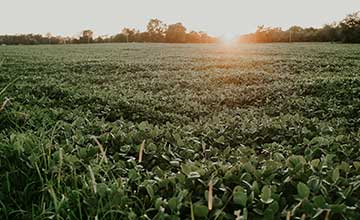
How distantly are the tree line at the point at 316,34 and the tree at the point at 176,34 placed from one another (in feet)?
22.0

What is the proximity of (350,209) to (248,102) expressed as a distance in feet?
15.3

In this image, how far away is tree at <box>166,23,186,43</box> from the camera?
47688 millimetres

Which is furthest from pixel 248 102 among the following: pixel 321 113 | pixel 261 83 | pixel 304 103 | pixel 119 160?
pixel 119 160

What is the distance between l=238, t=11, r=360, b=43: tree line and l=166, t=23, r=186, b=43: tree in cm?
670

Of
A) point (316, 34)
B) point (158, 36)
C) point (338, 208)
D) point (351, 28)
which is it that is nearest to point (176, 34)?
point (158, 36)

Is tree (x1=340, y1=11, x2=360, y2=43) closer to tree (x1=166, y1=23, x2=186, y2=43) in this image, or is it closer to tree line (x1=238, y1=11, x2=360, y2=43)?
tree line (x1=238, y1=11, x2=360, y2=43)

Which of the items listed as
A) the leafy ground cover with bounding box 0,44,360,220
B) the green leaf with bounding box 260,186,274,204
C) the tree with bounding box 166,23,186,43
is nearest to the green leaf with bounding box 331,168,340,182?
the leafy ground cover with bounding box 0,44,360,220

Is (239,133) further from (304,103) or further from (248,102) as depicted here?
(248,102)

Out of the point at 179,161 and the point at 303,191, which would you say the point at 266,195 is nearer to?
the point at 303,191

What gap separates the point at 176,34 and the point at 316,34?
14.3 meters

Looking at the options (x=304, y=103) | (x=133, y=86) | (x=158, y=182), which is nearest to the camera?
(x=158, y=182)

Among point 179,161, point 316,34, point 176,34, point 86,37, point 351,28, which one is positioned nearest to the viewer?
point 179,161

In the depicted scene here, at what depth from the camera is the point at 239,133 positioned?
4.80 m

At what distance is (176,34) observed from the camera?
4806 cm
